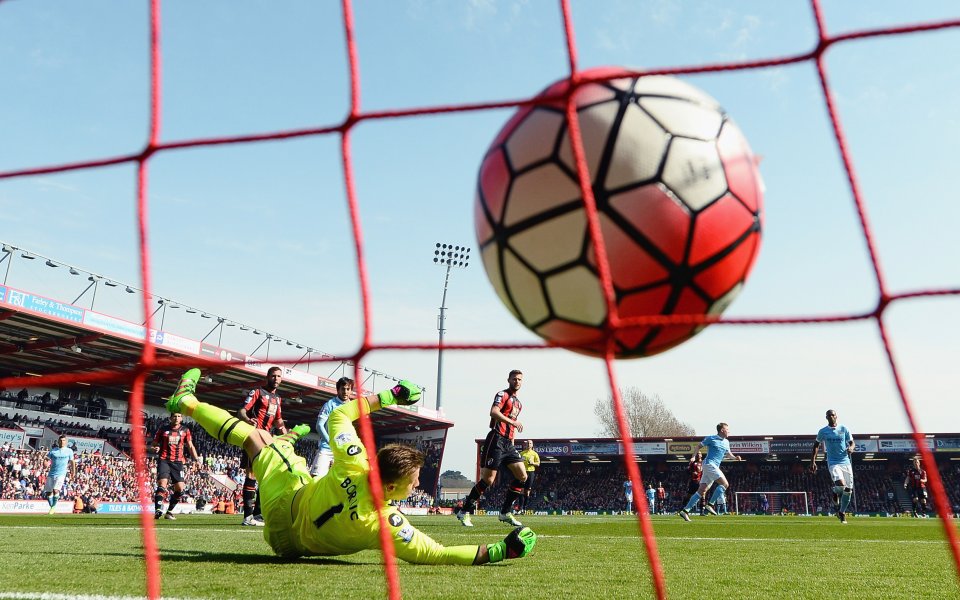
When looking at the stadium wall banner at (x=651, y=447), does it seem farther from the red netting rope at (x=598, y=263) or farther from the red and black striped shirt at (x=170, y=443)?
the red netting rope at (x=598, y=263)

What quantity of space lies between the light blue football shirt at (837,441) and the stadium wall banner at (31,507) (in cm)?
1505

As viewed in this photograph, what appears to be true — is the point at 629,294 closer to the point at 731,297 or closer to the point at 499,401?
the point at 731,297

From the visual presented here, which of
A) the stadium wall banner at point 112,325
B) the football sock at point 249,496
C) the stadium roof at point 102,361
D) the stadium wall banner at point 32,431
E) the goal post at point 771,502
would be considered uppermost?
the stadium wall banner at point 112,325

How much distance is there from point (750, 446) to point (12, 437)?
1214 inches

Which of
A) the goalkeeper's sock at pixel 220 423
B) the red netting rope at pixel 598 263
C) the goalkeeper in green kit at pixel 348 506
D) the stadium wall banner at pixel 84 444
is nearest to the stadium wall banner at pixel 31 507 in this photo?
the stadium wall banner at pixel 84 444

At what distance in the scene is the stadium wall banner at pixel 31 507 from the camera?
16219 millimetres

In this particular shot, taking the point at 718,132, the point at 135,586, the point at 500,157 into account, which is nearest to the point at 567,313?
the point at 500,157

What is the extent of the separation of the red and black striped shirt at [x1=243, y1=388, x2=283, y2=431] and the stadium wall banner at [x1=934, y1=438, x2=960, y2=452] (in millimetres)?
34319

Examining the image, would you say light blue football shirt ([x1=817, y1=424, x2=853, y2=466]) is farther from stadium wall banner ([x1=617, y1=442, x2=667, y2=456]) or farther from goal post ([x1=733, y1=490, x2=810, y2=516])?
stadium wall banner ([x1=617, y1=442, x2=667, y2=456])

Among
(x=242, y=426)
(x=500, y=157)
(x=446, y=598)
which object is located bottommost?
(x=446, y=598)

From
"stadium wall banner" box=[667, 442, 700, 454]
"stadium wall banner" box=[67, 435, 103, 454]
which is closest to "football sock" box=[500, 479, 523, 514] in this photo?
"stadium wall banner" box=[67, 435, 103, 454]

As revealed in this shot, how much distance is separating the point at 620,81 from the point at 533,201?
0.43 meters

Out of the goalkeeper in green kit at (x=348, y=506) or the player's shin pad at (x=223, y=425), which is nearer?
the goalkeeper in green kit at (x=348, y=506)

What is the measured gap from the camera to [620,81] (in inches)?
81.3
